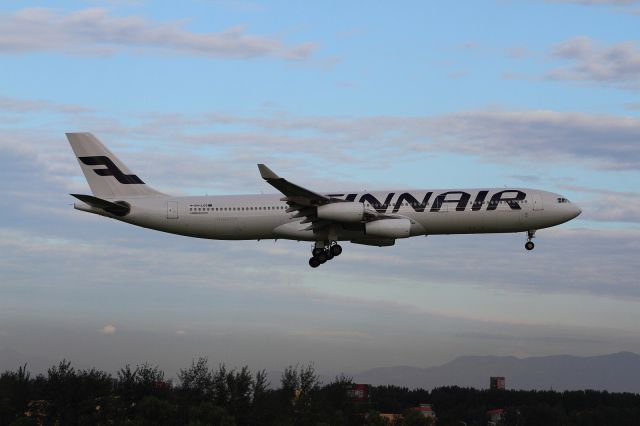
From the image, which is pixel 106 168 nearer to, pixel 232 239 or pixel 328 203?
pixel 232 239

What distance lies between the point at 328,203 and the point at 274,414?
46.3m

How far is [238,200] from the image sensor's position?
7550 cm

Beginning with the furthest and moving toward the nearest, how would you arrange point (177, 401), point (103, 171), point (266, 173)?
point (177, 401), point (103, 171), point (266, 173)

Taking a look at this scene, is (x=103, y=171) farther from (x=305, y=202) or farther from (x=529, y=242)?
(x=529, y=242)

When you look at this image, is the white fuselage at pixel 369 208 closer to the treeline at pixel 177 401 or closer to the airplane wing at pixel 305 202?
the airplane wing at pixel 305 202

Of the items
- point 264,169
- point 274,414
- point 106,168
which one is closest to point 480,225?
point 264,169

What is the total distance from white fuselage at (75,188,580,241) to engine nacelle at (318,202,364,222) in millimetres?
2074

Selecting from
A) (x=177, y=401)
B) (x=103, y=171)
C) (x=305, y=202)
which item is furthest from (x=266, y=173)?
(x=177, y=401)

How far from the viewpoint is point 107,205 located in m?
75.6

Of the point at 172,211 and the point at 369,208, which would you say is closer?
the point at 369,208

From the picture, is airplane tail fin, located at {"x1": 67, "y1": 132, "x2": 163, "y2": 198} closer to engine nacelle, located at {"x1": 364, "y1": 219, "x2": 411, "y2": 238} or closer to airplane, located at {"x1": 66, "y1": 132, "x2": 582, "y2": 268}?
airplane, located at {"x1": 66, "y1": 132, "x2": 582, "y2": 268}

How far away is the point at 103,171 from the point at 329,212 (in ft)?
67.7

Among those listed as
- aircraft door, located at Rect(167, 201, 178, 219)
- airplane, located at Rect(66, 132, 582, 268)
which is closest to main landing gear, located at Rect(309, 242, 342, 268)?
airplane, located at Rect(66, 132, 582, 268)

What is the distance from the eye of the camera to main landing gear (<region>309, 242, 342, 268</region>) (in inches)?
2990
